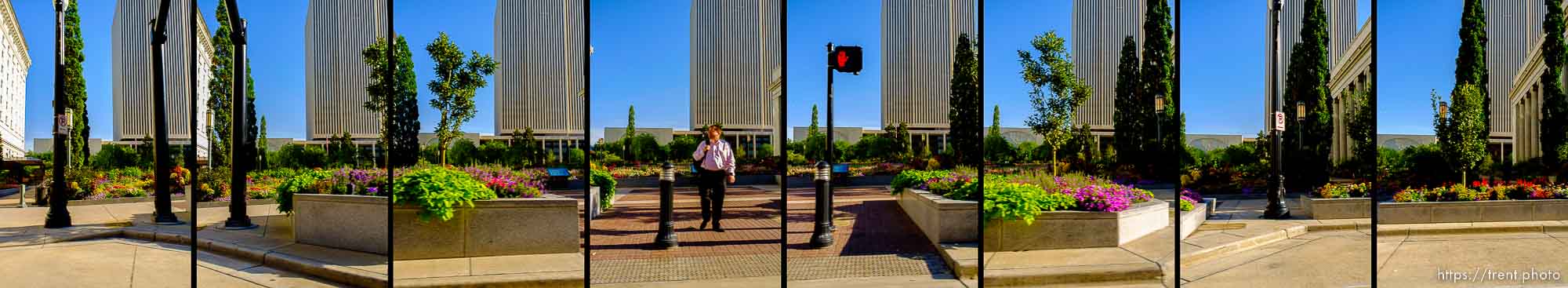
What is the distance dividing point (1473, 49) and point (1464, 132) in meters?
5.09

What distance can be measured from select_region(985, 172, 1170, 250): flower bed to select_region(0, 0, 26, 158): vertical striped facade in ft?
103

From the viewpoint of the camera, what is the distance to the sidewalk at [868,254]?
562 cm

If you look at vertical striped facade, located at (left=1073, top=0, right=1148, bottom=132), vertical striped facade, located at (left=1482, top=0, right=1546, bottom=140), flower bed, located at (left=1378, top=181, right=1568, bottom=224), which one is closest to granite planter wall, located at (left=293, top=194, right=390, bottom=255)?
vertical striped facade, located at (left=1073, top=0, right=1148, bottom=132)

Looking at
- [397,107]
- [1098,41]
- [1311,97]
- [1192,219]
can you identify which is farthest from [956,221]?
[1311,97]

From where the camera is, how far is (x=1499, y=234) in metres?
9.15

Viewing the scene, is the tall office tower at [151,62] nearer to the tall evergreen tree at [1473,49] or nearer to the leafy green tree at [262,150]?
the leafy green tree at [262,150]

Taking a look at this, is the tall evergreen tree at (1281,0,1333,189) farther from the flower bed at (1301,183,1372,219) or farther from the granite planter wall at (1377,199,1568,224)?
the flower bed at (1301,183,1372,219)

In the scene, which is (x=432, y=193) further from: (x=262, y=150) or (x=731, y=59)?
(x=262, y=150)

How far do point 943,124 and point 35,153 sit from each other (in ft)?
80.6

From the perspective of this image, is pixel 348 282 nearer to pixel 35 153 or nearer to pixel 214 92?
pixel 214 92

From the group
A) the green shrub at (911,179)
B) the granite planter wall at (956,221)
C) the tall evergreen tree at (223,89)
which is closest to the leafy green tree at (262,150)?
the tall evergreen tree at (223,89)

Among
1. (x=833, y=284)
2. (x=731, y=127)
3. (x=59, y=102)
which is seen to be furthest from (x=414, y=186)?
(x=59, y=102)

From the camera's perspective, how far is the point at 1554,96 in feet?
61.3

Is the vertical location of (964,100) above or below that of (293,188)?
above
